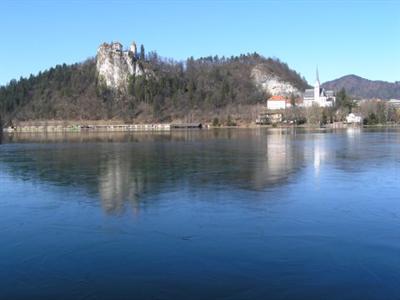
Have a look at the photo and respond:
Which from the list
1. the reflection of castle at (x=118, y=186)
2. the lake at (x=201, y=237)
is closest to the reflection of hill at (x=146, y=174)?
the reflection of castle at (x=118, y=186)

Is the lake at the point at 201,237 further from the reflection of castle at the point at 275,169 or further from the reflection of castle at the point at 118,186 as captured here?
the reflection of castle at the point at 275,169

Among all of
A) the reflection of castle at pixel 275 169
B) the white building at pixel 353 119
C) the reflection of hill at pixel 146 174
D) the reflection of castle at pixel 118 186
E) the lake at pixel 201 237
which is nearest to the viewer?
the lake at pixel 201 237

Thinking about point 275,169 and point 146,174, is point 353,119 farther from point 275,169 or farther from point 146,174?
point 146,174

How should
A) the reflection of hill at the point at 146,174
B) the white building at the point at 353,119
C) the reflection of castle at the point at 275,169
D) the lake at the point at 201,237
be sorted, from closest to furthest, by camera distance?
the lake at the point at 201,237
the reflection of hill at the point at 146,174
the reflection of castle at the point at 275,169
the white building at the point at 353,119

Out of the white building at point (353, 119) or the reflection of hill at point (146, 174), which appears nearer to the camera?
the reflection of hill at point (146, 174)

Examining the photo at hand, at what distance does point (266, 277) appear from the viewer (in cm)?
1077

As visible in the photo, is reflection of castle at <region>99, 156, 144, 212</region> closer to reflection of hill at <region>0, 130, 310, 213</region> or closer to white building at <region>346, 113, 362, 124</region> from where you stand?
reflection of hill at <region>0, 130, 310, 213</region>

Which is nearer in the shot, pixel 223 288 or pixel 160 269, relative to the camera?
pixel 223 288

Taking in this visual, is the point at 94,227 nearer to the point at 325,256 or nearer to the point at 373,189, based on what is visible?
the point at 325,256

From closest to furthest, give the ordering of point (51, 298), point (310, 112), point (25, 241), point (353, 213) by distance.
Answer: point (51, 298) < point (25, 241) < point (353, 213) < point (310, 112)

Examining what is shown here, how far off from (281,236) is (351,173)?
1540 centimetres

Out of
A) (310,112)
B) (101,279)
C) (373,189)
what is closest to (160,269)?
(101,279)

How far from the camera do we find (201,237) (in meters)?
14.0

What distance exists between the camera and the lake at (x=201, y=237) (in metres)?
10.3
